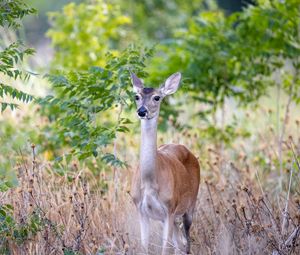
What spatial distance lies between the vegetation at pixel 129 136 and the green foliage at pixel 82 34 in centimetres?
2

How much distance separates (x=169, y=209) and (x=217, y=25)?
4.24m

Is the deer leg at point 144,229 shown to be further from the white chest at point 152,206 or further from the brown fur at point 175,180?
the brown fur at point 175,180

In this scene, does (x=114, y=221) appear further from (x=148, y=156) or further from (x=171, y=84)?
(x=171, y=84)

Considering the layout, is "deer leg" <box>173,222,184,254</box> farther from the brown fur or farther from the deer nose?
the deer nose

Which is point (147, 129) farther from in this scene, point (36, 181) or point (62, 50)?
point (62, 50)

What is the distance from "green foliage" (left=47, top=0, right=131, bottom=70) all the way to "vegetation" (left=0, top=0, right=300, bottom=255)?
0.02 metres

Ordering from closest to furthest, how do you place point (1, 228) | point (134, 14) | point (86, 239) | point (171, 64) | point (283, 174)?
point (1, 228) < point (86, 239) < point (283, 174) < point (171, 64) < point (134, 14)

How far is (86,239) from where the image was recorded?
21.0 ft

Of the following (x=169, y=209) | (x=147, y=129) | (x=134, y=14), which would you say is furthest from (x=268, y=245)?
(x=134, y=14)

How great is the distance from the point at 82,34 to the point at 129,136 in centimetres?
200

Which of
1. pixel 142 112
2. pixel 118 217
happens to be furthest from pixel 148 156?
pixel 118 217

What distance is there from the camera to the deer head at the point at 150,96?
20.7 feet

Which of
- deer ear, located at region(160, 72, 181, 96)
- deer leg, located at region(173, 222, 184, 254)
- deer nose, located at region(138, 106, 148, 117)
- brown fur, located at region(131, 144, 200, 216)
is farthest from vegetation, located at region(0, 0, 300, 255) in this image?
deer nose, located at region(138, 106, 148, 117)

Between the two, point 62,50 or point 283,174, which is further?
point 62,50
